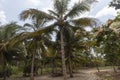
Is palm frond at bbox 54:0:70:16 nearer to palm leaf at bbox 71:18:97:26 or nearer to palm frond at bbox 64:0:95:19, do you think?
palm frond at bbox 64:0:95:19

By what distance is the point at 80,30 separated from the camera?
23078mm

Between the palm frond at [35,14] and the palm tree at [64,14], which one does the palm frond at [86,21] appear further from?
the palm frond at [35,14]

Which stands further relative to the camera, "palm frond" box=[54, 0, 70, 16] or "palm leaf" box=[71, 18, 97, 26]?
"palm frond" box=[54, 0, 70, 16]

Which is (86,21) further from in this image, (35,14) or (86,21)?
(35,14)

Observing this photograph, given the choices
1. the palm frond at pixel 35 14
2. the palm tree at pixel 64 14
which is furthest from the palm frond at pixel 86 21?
the palm frond at pixel 35 14

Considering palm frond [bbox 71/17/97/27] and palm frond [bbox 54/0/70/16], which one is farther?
palm frond [bbox 54/0/70/16]

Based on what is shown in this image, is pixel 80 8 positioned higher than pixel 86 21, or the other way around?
pixel 80 8

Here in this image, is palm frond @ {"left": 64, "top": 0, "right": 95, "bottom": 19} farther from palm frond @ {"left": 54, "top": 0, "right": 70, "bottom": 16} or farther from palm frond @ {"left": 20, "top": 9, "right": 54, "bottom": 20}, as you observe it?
palm frond @ {"left": 20, "top": 9, "right": 54, "bottom": 20}

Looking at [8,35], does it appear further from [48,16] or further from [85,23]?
[85,23]

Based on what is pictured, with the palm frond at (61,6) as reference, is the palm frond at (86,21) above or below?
below

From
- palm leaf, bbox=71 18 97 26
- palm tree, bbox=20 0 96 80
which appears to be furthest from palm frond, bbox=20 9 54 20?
palm leaf, bbox=71 18 97 26

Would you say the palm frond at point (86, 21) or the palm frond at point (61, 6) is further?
the palm frond at point (61, 6)

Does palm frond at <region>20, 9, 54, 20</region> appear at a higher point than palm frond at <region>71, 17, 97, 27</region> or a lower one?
higher

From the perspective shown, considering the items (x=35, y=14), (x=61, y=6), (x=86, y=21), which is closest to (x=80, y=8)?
(x=86, y=21)
